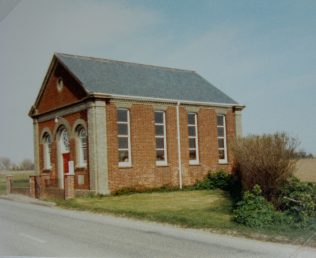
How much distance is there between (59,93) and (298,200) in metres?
13.5

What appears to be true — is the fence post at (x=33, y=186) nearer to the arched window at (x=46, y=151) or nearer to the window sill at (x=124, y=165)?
the arched window at (x=46, y=151)

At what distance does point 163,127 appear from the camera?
2052cm

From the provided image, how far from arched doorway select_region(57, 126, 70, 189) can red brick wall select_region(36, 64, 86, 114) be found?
1228 millimetres

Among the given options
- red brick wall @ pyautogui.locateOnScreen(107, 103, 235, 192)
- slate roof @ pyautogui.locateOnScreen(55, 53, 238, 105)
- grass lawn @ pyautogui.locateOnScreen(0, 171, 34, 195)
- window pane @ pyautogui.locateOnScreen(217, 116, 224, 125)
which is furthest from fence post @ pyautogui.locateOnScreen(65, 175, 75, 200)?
window pane @ pyautogui.locateOnScreen(217, 116, 224, 125)

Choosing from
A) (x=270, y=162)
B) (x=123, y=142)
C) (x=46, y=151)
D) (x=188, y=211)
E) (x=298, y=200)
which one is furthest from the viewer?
(x=46, y=151)

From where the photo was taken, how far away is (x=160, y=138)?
20.4 m

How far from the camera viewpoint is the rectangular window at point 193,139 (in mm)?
21469

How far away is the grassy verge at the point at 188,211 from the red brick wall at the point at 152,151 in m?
1.14

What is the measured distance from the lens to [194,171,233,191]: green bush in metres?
20.8

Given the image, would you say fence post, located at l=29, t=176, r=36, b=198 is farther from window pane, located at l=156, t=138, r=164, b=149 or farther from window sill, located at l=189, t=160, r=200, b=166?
window sill, located at l=189, t=160, r=200, b=166

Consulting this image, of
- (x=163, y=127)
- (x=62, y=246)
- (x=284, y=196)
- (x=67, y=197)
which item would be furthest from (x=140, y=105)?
(x=62, y=246)

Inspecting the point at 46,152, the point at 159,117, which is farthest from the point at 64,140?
the point at 159,117

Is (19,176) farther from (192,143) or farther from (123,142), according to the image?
(192,143)

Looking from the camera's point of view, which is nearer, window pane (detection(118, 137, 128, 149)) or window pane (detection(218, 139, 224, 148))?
window pane (detection(118, 137, 128, 149))
